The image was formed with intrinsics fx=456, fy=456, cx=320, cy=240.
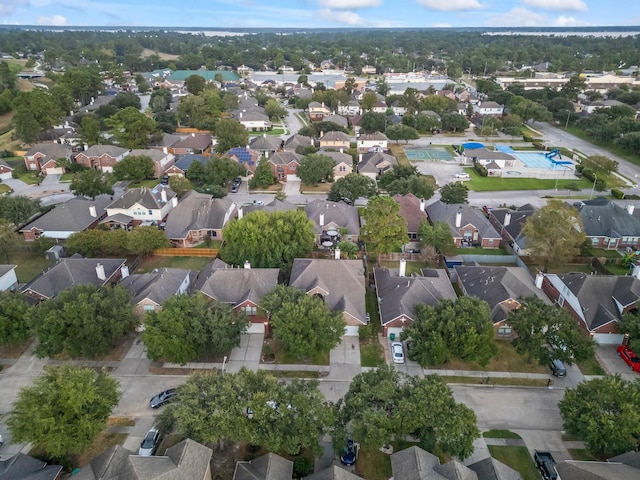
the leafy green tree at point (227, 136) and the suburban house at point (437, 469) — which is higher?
the suburban house at point (437, 469)

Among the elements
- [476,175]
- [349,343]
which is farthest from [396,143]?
[349,343]

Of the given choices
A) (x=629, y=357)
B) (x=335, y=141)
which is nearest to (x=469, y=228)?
(x=629, y=357)

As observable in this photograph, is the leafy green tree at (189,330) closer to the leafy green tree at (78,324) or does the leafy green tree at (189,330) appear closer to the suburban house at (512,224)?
the leafy green tree at (78,324)

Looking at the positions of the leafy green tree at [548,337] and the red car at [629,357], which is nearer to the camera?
the leafy green tree at [548,337]

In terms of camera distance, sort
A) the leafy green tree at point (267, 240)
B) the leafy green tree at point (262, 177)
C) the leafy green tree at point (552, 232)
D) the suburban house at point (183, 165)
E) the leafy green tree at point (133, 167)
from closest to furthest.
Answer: the leafy green tree at point (552, 232) < the leafy green tree at point (267, 240) < the leafy green tree at point (262, 177) < the leafy green tree at point (133, 167) < the suburban house at point (183, 165)

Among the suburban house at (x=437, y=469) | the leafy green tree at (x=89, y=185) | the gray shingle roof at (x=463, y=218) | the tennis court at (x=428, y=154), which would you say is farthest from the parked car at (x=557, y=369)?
the tennis court at (x=428, y=154)

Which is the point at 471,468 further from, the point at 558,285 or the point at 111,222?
the point at 111,222

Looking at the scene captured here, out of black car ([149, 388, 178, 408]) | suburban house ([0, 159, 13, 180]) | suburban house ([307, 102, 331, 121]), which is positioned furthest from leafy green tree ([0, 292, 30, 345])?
suburban house ([307, 102, 331, 121])
